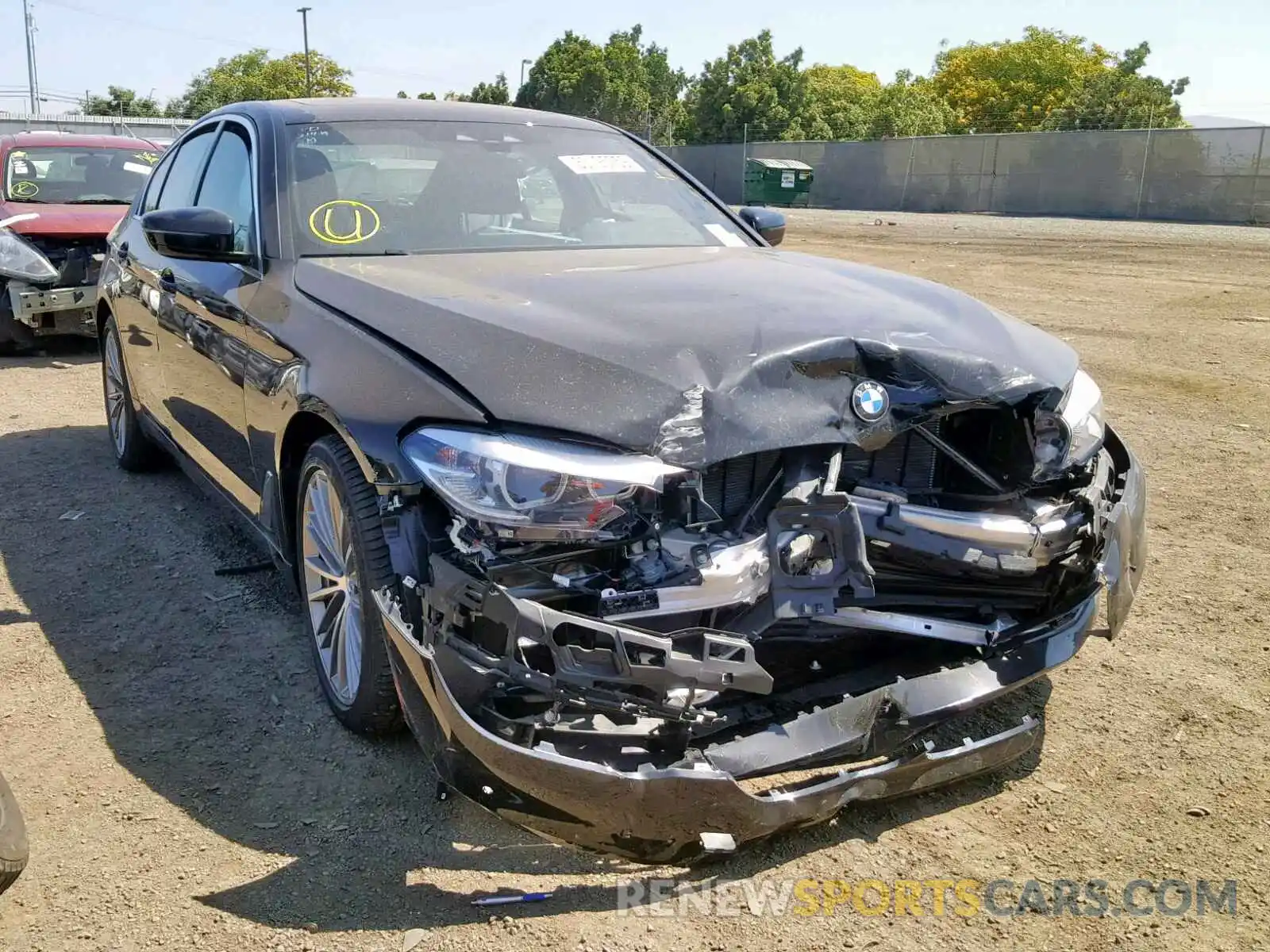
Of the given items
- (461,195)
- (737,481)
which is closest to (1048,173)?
(461,195)

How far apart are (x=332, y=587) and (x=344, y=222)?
50.0 inches

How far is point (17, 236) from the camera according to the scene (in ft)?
28.6

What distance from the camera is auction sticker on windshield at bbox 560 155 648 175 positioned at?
425 cm

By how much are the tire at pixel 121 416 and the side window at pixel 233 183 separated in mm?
1384

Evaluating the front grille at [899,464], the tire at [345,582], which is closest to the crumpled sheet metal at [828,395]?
the front grille at [899,464]

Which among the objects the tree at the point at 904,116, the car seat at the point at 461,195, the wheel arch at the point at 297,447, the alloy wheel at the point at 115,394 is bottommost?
the alloy wheel at the point at 115,394

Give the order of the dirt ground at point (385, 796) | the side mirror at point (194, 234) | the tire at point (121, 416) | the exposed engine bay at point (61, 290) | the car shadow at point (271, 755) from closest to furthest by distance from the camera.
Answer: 1. the dirt ground at point (385, 796)
2. the car shadow at point (271, 755)
3. the side mirror at point (194, 234)
4. the tire at point (121, 416)
5. the exposed engine bay at point (61, 290)

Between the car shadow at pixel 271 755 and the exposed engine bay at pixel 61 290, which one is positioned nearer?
the car shadow at pixel 271 755

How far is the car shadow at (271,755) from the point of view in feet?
8.36

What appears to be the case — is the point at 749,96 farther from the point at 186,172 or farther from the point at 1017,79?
the point at 186,172

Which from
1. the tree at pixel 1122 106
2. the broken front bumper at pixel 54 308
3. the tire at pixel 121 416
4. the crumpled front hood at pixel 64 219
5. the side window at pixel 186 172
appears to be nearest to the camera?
the side window at pixel 186 172

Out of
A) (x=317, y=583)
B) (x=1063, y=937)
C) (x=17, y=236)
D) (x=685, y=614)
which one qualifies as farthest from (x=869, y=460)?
(x=17, y=236)

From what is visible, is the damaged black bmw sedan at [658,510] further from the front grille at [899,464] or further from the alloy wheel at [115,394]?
the alloy wheel at [115,394]

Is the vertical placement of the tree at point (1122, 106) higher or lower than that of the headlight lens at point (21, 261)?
higher
